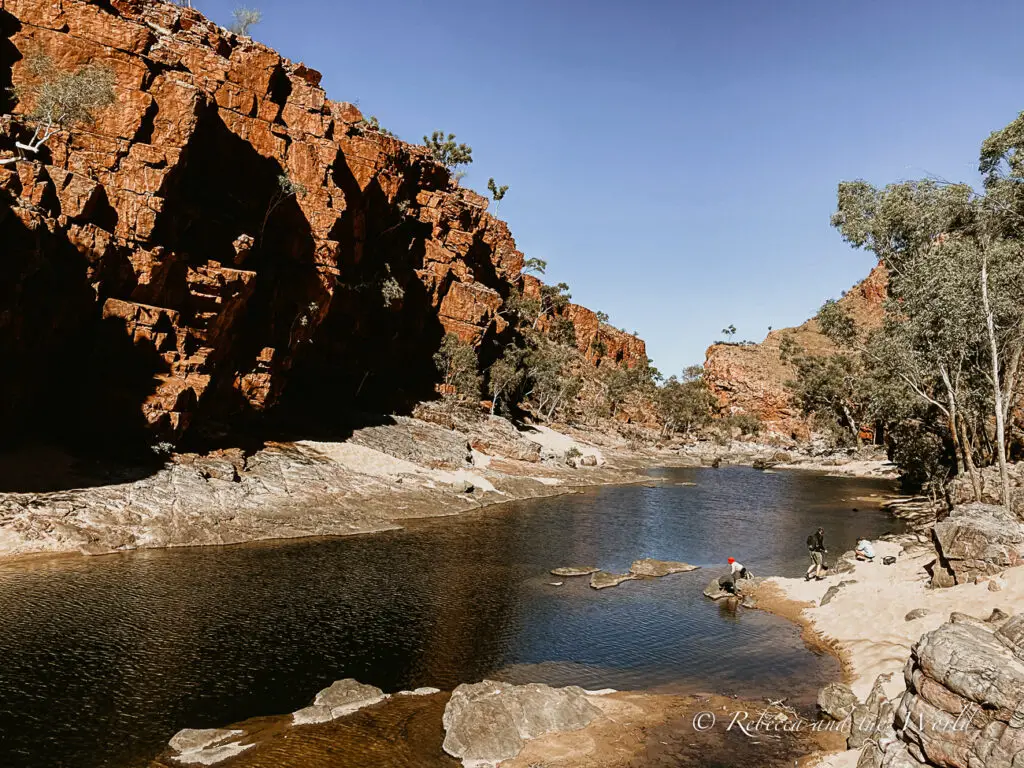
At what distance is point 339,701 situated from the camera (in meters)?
18.6

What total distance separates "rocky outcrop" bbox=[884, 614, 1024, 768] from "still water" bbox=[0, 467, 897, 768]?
8.19 meters

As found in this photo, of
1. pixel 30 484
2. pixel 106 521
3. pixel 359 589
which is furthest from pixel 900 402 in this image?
pixel 30 484

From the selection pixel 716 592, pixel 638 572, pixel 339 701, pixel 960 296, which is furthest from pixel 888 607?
pixel 960 296

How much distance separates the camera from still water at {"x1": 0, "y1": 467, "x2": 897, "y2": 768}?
18453mm

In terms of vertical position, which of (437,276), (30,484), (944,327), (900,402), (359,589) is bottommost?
(359,589)

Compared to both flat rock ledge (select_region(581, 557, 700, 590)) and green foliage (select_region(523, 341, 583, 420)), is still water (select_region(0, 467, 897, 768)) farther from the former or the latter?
green foliage (select_region(523, 341, 583, 420))

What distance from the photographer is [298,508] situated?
4725cm

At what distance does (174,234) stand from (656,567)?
151 feet

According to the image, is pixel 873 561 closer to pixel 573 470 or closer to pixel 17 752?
pixel 17 752

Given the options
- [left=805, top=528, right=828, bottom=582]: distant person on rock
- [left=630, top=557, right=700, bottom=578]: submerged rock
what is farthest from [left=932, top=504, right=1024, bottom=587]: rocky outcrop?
[left=630, top=557, right=700, bottom=578]: submerged rock

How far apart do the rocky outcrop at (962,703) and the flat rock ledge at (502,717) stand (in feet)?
25.9

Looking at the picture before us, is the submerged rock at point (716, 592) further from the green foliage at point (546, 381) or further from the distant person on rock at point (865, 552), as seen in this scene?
the green foliage at point (546, 381)

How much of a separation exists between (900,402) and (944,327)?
16.7 m

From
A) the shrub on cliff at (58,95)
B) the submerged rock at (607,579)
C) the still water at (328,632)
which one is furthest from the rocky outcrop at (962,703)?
the shrub on cliff at (58,95)
